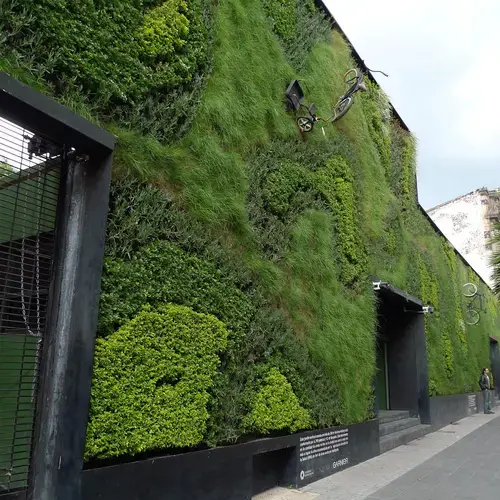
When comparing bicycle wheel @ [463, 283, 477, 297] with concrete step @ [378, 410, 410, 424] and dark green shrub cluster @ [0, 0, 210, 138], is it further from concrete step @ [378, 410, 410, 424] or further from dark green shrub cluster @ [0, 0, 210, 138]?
dark green shrub cluster @ [0, 0, 210, 138]

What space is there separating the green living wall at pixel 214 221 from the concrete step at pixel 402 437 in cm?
143

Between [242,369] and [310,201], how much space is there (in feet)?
11.1

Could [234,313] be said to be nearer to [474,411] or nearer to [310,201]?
[310,201]

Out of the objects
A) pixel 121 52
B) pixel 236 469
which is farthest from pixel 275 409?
pixel 121 52

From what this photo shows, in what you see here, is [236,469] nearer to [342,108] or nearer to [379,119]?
[342,108]

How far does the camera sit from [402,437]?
11.6 meters

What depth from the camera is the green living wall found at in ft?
15.6

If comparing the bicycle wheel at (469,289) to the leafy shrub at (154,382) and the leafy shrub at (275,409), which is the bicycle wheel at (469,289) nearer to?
the leafy shrub at (275,409)

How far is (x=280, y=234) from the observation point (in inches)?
294

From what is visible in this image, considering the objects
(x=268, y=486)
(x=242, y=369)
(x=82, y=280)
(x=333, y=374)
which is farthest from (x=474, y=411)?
(x=82, y=280)

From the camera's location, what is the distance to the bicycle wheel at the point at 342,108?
9.66m

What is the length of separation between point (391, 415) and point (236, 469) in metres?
8.01

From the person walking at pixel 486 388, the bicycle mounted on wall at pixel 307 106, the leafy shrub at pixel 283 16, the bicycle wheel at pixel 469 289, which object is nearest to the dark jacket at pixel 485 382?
the person walking at pixel 486 388

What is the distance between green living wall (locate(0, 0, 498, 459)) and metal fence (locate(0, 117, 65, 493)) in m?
0.51
